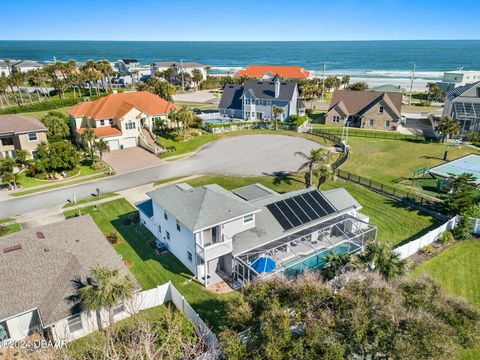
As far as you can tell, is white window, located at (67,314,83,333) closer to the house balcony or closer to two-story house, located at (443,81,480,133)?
the house balcony

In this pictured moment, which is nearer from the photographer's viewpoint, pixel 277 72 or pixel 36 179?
pixel 36 179

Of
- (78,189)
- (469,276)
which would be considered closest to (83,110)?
(78,189)

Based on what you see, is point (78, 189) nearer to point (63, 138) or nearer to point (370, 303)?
point (63, 138)

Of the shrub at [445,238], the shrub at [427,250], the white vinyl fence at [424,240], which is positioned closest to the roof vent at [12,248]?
the white vinyl fence at [424,240]

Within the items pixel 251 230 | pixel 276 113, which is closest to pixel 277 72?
pixel 276 113

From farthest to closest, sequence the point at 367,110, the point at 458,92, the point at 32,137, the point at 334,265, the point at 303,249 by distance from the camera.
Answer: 1. the point at 367,110
2. the point at 458,92
3. the point at 32,137
4. the point at 303,249
5. the point at 334,265

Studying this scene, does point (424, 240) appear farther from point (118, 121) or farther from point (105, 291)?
point (118, 121)

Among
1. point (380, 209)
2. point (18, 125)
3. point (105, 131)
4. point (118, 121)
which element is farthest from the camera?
point (118, 121)
